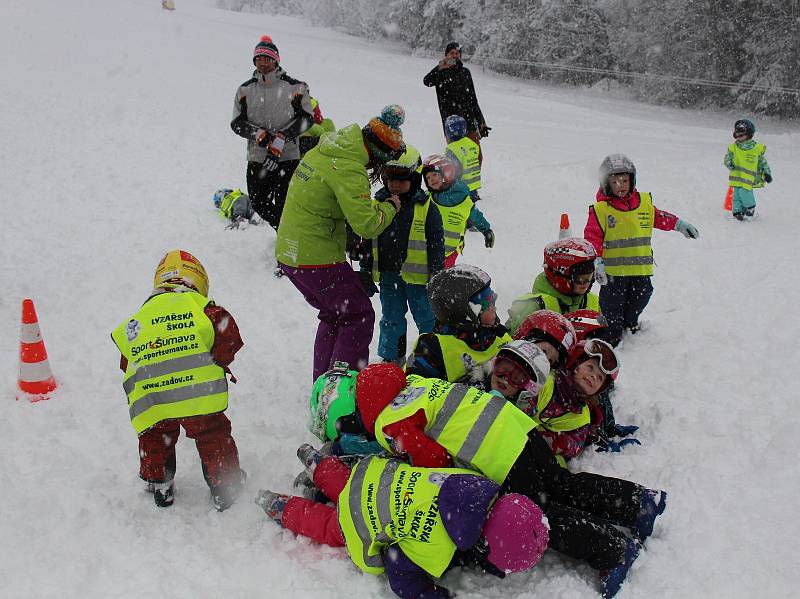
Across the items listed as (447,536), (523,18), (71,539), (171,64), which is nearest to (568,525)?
(447,536)

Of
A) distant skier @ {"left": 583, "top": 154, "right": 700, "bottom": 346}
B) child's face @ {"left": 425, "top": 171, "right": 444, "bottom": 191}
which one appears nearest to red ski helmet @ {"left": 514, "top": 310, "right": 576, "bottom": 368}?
distant skier @ {"left": 583, "top": 154, "right": 700, "bottom": 346}

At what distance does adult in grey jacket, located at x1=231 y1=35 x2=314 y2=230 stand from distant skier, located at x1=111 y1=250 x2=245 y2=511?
3.16 metres

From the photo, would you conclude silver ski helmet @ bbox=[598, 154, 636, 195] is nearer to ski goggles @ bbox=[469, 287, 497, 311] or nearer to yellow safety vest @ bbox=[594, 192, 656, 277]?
yellow safety vest @ bbox=[594, 192, 656, 277]

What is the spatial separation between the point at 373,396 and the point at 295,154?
13.4 ft

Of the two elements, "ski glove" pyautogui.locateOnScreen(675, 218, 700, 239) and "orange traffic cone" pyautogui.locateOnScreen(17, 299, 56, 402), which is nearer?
"orange traffic cone" pyautogui.locateOnScreen(17, 299, 56, 402)

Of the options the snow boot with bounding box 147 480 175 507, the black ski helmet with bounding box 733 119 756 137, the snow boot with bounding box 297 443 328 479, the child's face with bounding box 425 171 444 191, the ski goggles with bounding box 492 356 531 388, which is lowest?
the snow boot with bounding box 147 480 175 507

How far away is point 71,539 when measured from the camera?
367cm

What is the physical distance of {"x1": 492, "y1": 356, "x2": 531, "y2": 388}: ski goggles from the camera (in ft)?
12.2

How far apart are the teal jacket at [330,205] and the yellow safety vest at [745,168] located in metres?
7.07

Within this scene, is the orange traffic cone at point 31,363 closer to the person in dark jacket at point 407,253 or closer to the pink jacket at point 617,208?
the person in dark jacket at point 407,253

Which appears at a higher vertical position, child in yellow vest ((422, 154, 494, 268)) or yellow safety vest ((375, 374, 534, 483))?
child in yellow vest ((422, 154, 494, 268))

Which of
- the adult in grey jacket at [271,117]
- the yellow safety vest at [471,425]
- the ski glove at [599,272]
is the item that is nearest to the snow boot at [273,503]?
the yellow safety vest at [471,425]

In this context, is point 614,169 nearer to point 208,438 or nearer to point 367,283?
point 367,283

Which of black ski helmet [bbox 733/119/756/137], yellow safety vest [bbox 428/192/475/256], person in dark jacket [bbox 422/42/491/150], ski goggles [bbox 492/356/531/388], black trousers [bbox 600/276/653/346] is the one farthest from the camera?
black ski helmet [bbox 733/119/756/137]
